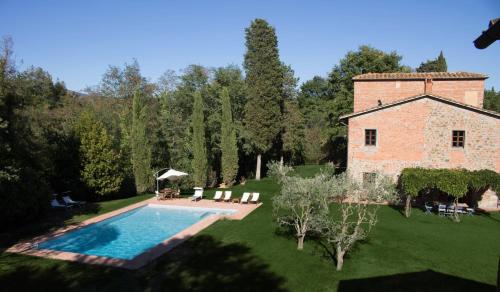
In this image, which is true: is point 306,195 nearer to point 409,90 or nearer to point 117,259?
point 117,259

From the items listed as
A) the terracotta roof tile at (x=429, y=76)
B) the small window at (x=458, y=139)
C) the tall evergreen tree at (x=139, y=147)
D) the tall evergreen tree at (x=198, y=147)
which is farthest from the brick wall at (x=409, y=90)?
the tall evergreen tree at (x=139, y=147)

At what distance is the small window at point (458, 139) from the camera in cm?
2162

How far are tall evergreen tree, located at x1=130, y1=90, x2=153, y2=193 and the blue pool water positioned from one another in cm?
509

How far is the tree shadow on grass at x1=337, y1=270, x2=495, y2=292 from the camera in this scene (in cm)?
1046

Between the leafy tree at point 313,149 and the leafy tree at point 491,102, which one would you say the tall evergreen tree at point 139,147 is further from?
the leafy tree at point 491,102

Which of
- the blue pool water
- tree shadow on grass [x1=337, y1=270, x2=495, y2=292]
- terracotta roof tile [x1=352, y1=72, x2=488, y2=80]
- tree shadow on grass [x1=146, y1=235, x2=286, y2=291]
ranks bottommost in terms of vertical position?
the blue pool water

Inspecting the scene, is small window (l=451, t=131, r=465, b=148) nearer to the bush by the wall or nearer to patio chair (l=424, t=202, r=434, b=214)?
the bush by the wall

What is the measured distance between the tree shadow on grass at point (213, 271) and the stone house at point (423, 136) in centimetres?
1270

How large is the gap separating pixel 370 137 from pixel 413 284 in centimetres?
1375

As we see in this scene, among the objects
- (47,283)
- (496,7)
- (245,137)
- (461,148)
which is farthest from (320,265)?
(245,137)

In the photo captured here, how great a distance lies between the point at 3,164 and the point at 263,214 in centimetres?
1310

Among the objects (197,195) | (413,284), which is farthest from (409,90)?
(413,284)

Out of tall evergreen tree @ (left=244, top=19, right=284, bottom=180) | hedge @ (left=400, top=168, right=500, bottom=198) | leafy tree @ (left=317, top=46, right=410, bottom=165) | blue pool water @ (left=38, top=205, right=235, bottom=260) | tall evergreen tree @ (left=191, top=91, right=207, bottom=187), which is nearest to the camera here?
blue pool water @ (left=38, top=205, right=235, bottom=260)

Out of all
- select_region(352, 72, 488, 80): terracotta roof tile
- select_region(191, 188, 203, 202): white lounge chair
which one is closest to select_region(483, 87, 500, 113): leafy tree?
select_region(352, 72, 488, 80): terracotta roof tile
